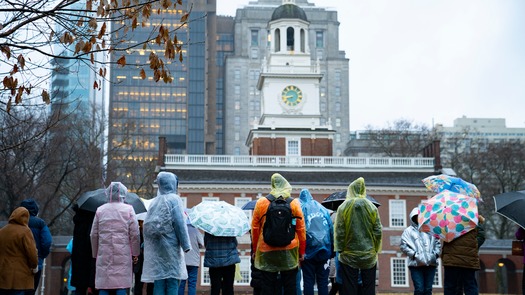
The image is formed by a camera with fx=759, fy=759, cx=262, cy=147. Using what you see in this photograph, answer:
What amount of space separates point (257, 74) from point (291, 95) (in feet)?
292

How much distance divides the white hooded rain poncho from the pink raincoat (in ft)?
1.46

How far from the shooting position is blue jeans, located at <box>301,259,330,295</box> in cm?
1342

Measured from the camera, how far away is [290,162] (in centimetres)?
5012

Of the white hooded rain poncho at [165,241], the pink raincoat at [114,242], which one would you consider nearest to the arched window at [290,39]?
the pink raincoat at [114,242]

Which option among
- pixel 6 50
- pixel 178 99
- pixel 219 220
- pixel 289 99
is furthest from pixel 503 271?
pixel 178 99

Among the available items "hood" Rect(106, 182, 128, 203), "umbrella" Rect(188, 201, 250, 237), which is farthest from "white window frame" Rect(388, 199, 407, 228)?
"hood" Rect(106, 182, 128, 203)

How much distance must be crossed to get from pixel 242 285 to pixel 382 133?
33.4 m

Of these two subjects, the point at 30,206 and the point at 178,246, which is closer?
the point at 178,246

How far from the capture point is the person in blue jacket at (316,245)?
1333 centimetres

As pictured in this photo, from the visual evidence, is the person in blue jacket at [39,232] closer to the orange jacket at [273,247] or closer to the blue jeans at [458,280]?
Result: the orange jacket at [273,247]

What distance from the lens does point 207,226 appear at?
46.1 feet

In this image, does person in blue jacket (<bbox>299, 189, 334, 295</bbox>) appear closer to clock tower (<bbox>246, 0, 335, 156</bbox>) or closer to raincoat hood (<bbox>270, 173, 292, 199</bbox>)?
raincoat hood (<bbox>270, 173, 292, 199</bbox>)

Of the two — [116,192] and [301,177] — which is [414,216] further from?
[301,177]

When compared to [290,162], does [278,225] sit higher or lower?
lower
